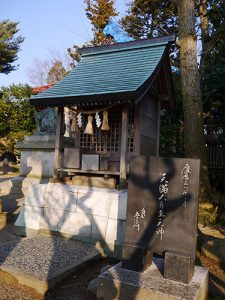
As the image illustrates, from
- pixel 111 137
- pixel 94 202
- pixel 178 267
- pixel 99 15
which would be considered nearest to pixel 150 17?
pixel 99 15

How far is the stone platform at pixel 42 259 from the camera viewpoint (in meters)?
4.31

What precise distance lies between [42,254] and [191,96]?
7314 millimetres

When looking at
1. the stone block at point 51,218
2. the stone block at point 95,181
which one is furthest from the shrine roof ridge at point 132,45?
the stone block at point 51,218

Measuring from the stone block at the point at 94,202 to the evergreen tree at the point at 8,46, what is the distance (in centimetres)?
2574

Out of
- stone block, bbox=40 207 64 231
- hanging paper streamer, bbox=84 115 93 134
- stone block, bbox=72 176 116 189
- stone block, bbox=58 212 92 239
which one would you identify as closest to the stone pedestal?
stone block, bbox=72 176 116 189

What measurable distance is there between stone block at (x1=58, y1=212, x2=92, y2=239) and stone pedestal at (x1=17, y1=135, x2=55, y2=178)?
20.5ft

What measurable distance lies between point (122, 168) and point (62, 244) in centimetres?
222

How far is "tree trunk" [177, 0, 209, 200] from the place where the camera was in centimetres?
985

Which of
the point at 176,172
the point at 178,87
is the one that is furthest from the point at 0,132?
the point at 176,172

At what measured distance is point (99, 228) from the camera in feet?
20.5

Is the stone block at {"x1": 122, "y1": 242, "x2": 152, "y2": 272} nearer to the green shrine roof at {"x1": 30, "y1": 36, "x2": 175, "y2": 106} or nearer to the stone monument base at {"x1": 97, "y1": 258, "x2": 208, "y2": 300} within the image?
the stone monument base at {"x1": 97, "y1": 258, "x2": 208, "y2": 300}

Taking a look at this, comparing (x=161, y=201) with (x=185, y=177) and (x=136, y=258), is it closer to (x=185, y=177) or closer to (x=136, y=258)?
(x=185, y=177)

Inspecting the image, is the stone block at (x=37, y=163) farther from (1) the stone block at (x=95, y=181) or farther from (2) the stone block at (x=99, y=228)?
(2) the stone block at (x=99, y=228)

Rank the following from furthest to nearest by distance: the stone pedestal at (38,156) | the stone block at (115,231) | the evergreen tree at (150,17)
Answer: the evergreen tree at (150,17)
the stone pedestal at (38,156)
the stone block at (115,231)
